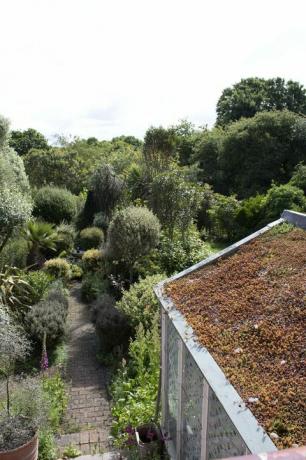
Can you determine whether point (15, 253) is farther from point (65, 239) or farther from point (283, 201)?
point (283, 201)

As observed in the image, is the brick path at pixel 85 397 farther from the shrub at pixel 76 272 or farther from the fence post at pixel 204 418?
the shrub at pixel 76 272

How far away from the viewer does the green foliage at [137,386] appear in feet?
20.9

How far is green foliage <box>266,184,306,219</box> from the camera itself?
15664 mm

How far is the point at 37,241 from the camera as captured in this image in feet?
43.7

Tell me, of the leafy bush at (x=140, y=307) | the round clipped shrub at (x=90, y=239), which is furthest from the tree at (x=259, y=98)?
the leafy bush at (x=140, y=307)

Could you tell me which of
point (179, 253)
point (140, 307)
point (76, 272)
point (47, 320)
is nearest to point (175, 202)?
point (179, 253)

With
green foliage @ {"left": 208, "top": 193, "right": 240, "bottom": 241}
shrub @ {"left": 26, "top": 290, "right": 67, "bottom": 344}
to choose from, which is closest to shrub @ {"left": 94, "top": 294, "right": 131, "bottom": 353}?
shrub @ {"left": 26, "top": 290, "right": 67, "bottom": 344}

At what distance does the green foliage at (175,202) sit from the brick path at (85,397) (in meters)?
4.49

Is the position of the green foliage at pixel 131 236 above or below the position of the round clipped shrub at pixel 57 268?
above

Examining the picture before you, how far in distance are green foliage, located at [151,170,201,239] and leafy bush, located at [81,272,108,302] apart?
2.69 m

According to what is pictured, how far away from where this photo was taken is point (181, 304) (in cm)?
496

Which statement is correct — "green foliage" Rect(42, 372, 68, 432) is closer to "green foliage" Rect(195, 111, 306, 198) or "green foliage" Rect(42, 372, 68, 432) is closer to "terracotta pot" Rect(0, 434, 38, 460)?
"terracotta pot" Rect(0, 434, 38, 460)

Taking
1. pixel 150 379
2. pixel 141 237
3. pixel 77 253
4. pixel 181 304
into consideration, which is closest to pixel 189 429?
pixel 181 304

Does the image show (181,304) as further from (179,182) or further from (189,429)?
(179,182)
